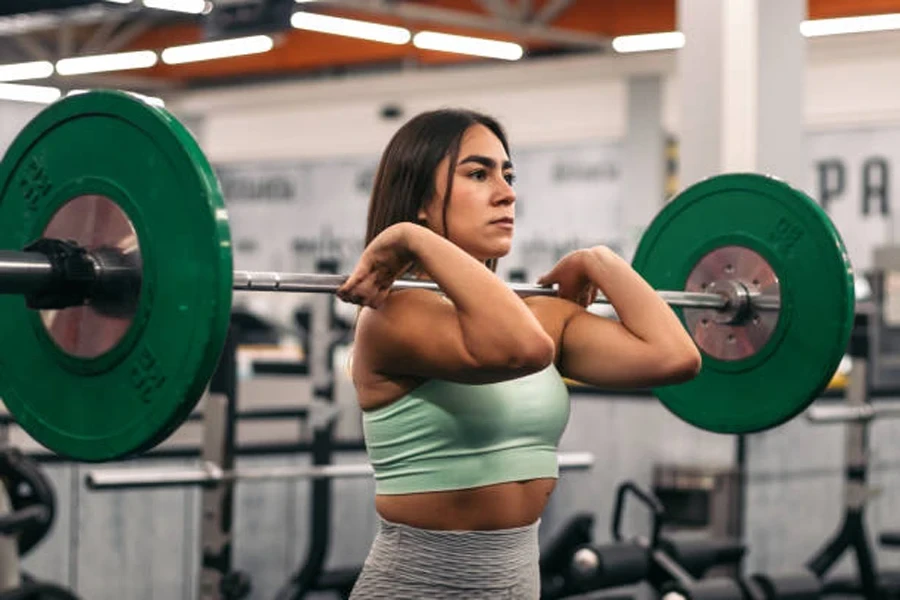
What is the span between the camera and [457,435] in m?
2.05

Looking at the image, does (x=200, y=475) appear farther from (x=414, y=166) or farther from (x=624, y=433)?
(x=624, y=433)

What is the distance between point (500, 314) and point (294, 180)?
14447mm

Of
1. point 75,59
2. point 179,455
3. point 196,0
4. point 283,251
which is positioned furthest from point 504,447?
point 283,251

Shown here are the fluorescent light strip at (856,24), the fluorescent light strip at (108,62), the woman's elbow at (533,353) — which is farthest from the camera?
the fluorescent light strip at (108,62)

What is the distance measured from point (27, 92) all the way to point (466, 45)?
511cm

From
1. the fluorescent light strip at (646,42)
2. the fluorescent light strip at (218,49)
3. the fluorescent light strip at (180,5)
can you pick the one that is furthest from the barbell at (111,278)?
the fluorescent light strip at (646,42)

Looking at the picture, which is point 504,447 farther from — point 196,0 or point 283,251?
point 283,251

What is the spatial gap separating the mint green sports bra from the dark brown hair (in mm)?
241

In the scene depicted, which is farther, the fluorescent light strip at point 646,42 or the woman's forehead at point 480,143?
the fluorescent light strip at point 646,42

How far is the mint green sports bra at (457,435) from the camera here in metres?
2.05

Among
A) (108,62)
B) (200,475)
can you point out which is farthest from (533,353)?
(108,62)

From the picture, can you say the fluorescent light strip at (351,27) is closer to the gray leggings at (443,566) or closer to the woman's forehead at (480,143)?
the woman's forehead at (480,143)

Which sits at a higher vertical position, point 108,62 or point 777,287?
point 108,62

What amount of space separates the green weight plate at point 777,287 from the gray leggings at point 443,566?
34.6 inches
